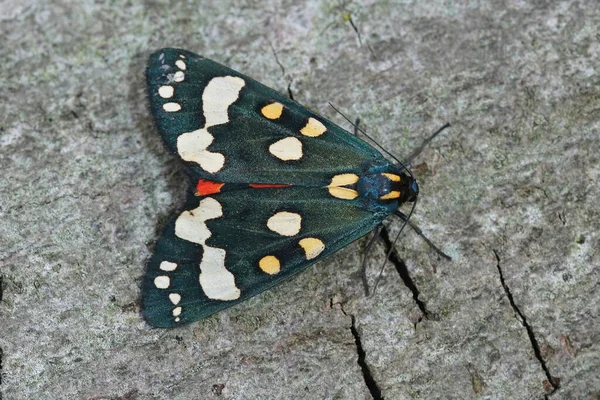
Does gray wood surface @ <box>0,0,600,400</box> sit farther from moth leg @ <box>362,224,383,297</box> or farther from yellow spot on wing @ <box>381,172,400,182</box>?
yellow spot on wing @ <box>381,172,400,182</box>

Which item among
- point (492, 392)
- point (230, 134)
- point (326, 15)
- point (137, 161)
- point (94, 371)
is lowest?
point (94, 371)

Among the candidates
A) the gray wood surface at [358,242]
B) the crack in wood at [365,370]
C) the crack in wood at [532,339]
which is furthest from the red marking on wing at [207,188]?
the crack in wood at [532,339]

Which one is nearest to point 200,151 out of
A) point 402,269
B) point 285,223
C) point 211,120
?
point 211,120

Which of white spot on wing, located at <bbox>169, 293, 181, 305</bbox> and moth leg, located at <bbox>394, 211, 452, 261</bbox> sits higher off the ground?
moth leg, located at <bbox>394, 211, 452, 261</bbox>

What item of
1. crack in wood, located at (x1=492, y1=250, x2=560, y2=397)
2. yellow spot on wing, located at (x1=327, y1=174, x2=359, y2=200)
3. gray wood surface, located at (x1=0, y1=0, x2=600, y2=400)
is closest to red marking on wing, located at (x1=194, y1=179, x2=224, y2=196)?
gray wood surface, located at (x1=0, y1=0, x2=600, y2=400)

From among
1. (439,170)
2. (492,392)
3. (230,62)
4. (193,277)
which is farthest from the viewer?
(230,62)

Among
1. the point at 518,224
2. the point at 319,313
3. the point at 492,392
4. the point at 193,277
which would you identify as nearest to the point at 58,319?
the point at 193,277

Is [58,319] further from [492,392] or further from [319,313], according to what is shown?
[492,392]

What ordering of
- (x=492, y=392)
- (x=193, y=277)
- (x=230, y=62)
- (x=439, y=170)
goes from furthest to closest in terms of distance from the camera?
1. (x=230, y=62)
2. (x=439, y=170)
3. (x=193, y=277)
4. (x=492, y=392)
